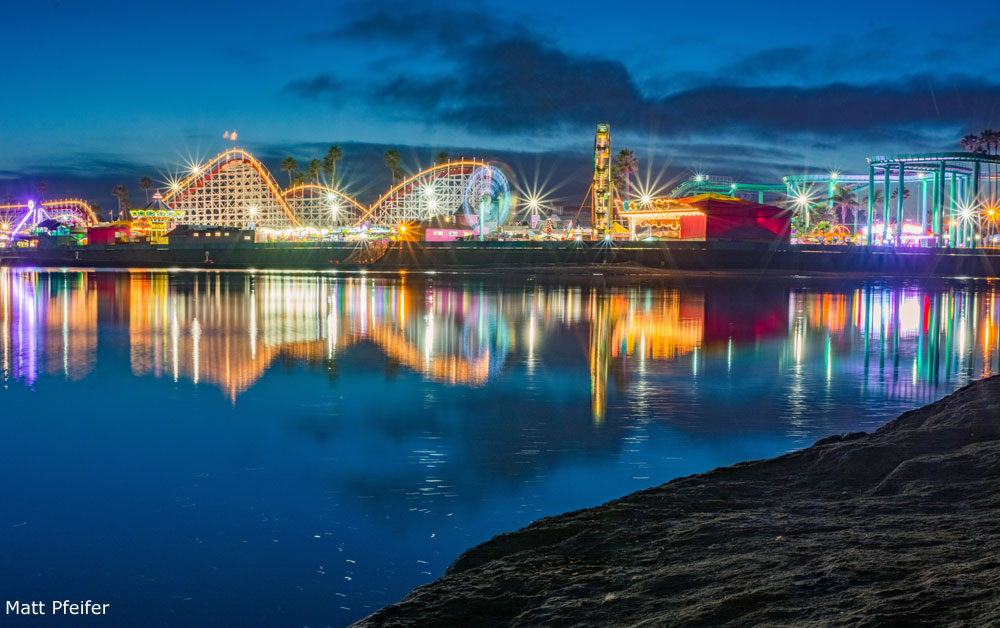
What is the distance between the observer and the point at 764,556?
4715mm

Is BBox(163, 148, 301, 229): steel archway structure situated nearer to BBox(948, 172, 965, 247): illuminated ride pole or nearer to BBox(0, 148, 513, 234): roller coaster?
BBox(0, 148, 513, 234): roller coaster

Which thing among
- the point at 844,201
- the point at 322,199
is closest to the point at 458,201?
the point at 322,199

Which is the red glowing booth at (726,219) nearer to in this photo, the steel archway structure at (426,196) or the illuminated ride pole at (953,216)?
the illuminated ride pole at (953,216)

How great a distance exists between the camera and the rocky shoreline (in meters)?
3.85

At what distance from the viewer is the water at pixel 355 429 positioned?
5.73m

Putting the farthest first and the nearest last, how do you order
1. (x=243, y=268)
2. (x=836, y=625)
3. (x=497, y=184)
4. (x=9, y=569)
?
(x=497, y=184) → (x=243, y=268) → (x=9, y=569) → (x=836, y=625)

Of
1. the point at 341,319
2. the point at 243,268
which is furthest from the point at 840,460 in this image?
the point at 243,268

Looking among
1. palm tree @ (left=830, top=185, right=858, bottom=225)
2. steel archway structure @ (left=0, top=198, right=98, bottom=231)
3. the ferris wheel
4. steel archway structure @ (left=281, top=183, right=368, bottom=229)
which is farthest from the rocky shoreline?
steel archway structure @ (left=0, top=198, right=98, bottom=231)

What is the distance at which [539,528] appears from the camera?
19.5 feet

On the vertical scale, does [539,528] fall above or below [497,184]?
below

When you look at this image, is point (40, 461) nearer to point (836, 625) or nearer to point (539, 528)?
point (539, 528)

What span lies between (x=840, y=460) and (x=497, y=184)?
8781cm

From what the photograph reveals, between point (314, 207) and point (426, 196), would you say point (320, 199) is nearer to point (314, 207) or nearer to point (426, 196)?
point (314, 207)

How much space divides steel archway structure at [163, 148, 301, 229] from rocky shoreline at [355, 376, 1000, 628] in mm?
98757
